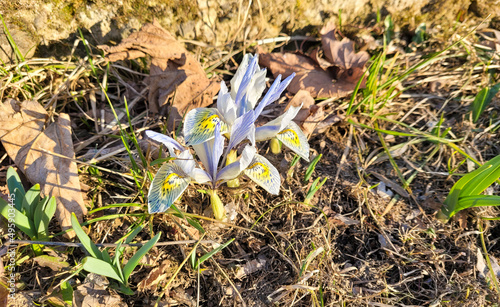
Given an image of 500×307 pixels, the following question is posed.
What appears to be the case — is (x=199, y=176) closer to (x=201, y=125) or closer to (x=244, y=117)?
(x=201, y=125)

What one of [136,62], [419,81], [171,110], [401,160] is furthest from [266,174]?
[419,81]

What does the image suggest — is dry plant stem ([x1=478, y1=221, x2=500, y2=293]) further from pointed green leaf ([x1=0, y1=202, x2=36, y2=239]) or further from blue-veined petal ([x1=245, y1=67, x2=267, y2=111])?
pointed green leaf ([x1=0, y1=202, x2=36, y2=239])

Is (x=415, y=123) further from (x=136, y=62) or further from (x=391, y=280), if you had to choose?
(x=136, y=62)

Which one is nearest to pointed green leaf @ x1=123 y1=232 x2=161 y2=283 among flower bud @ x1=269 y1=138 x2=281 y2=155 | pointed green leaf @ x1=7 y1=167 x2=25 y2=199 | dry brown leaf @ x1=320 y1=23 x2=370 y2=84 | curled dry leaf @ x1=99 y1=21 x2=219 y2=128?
pointed green leaf @ x1=7 y1=167 x2=25 y2=199

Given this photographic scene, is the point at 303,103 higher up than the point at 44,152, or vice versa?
the point at 44,152

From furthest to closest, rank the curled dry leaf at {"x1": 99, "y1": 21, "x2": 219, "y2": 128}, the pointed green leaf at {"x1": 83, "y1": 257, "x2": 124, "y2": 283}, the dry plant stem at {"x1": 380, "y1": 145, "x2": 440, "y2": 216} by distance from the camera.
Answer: the curled dry leaf at {"x1": 99, "y1": 21, "x2": 219, "y2": 128}
the dry plant stem at {"x1": 380, "y1": 145, "x2": 440, "y2": 216}
the pointed green leaf at {"x1": 83, "y1": 257, "x2": 124, "y2": 283}

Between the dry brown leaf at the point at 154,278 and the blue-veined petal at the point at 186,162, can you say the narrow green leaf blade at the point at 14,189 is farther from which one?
the blue-veined petal at the point at 186,162

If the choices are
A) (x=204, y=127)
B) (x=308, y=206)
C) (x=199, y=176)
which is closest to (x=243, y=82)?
(x=204, y=127)
